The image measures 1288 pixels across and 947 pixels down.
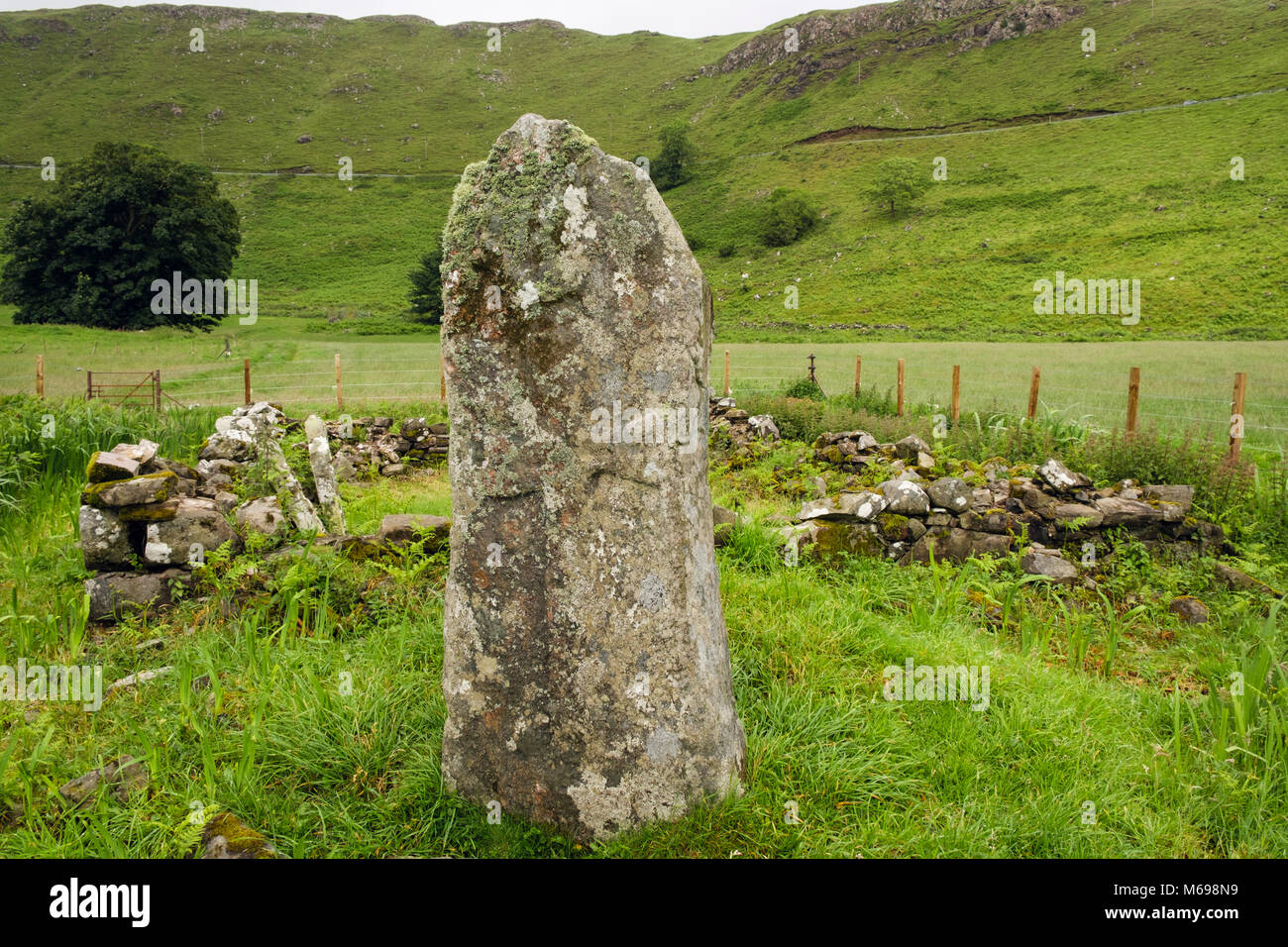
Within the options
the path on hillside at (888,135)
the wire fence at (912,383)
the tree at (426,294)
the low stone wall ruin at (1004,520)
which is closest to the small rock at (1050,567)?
the low stone wall ruin at (1004,520)

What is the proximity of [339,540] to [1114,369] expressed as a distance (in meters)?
22.5

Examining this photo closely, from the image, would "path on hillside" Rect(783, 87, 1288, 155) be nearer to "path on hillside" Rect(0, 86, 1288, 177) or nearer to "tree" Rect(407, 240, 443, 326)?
"path on hillside" Rect(0, 86, 1288, 177)

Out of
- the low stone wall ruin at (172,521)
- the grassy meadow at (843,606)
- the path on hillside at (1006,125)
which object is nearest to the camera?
the grassy meadow at (843,606)

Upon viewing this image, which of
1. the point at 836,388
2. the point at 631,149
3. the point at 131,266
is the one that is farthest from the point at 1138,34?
the point at 131,266

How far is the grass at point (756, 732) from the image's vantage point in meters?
3.03

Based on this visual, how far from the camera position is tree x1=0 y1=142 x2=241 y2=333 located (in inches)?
1523

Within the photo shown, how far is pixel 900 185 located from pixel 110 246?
62.5m

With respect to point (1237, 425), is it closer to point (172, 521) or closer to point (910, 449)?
point (910, 449)

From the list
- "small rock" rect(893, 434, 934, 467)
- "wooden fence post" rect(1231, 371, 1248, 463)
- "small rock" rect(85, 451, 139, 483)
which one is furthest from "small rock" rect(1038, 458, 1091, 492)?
"small rock" rect(85, 451, 139, 483)

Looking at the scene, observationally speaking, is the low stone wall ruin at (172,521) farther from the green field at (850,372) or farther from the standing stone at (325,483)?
the green field at (850,372)

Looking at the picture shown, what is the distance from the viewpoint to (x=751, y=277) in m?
60.1

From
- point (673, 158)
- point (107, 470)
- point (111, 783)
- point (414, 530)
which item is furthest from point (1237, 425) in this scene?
point (673, 158)

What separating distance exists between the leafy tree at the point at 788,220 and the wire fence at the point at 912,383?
39851mm

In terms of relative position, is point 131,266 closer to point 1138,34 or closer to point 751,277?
point 751,277
